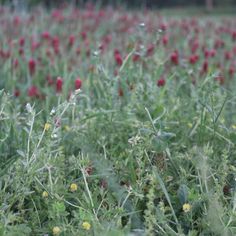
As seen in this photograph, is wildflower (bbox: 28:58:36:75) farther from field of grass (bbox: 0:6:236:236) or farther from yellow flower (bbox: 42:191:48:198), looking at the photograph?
yellow flower (bbox: 42:191:48:198)

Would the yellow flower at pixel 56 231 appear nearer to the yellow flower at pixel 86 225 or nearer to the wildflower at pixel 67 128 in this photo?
the yellow flower at pixel 86 225

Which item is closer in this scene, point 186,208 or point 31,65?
point 186,208

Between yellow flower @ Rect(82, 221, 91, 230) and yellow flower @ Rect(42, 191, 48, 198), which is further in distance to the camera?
yellow flower @ Rect(42, 191, 48, 198)

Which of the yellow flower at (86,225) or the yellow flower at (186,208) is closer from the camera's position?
the yellow flower at (86,225)

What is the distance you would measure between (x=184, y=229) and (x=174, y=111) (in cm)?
105

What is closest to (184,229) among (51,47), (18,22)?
(51,47)

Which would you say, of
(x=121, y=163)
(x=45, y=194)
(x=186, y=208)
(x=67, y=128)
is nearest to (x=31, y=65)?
(x=67, y=128)

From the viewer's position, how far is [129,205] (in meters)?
2.39

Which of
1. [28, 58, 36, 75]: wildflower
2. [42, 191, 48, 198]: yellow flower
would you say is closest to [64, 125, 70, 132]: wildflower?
[42, 191, 48, 198]: yellow flower

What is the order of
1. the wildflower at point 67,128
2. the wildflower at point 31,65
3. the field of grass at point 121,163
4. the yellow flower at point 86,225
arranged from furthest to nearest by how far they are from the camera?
1. the wildflower at point 31,65
2. the wildflower at point 67,128
3. the field of grass at point 121,163
4. the yellow flower at point 86,225

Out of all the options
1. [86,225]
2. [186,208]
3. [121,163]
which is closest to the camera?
[86,225]

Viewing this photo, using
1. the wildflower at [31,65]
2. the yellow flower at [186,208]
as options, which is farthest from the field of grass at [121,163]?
the wildflower at [31,65]

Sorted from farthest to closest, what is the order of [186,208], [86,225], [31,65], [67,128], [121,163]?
[31,65] < [67,128] < [121,163] < [186,208] < [86,225]

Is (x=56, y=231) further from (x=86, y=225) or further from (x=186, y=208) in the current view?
(x=186, y=208)
